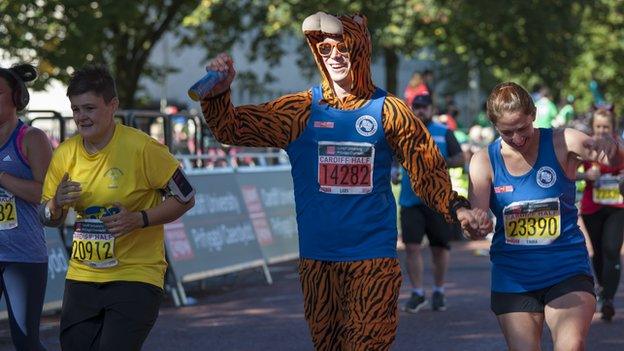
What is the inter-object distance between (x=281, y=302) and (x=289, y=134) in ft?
23.6

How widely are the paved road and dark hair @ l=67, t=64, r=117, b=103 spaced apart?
439 cm

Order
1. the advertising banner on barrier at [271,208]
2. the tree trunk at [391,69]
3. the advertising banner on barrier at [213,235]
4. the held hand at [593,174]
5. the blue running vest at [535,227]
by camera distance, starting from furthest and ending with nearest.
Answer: the tree trunk at [391,69] → the advertising banner on barrier at [271,208] → the advertising banner on barrier at [213,235] → the held hand at [593,174] → the blue running vest at [535,227]

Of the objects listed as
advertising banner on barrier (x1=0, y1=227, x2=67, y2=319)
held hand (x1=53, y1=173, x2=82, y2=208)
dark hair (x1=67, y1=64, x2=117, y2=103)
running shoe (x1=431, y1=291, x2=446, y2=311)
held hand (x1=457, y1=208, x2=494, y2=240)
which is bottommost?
running shoe (x1=431, y1=291, x2=446, y2=311)

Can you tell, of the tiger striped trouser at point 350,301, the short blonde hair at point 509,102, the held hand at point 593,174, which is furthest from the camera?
the held hand at point 593,174

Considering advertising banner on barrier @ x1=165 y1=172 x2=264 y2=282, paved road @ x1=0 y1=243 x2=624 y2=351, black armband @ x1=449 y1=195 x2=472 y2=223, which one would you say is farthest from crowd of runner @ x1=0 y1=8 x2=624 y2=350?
advertising banner on barrier @ x1=165 y1=172 x2=264 y2=282

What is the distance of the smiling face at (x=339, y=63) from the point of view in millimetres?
6289

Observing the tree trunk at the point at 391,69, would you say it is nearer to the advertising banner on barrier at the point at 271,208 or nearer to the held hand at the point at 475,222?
the advertising banner on barrier at the point at 271,208

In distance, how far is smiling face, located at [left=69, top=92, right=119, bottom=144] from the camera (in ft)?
19.7

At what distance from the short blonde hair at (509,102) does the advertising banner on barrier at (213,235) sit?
697 cm

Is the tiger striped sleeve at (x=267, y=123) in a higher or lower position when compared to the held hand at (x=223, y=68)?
lower

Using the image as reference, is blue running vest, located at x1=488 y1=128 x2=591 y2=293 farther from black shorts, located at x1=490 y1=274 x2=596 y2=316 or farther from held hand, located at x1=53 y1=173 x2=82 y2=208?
held hand, located at x1=53 y1=173 x2=82 y2=208

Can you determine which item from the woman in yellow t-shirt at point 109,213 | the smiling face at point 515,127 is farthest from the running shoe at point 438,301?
the woman in yellow t-shirt at point 109,213

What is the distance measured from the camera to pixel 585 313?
6.43 m

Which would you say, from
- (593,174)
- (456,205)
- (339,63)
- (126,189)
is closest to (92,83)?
(126,189)
